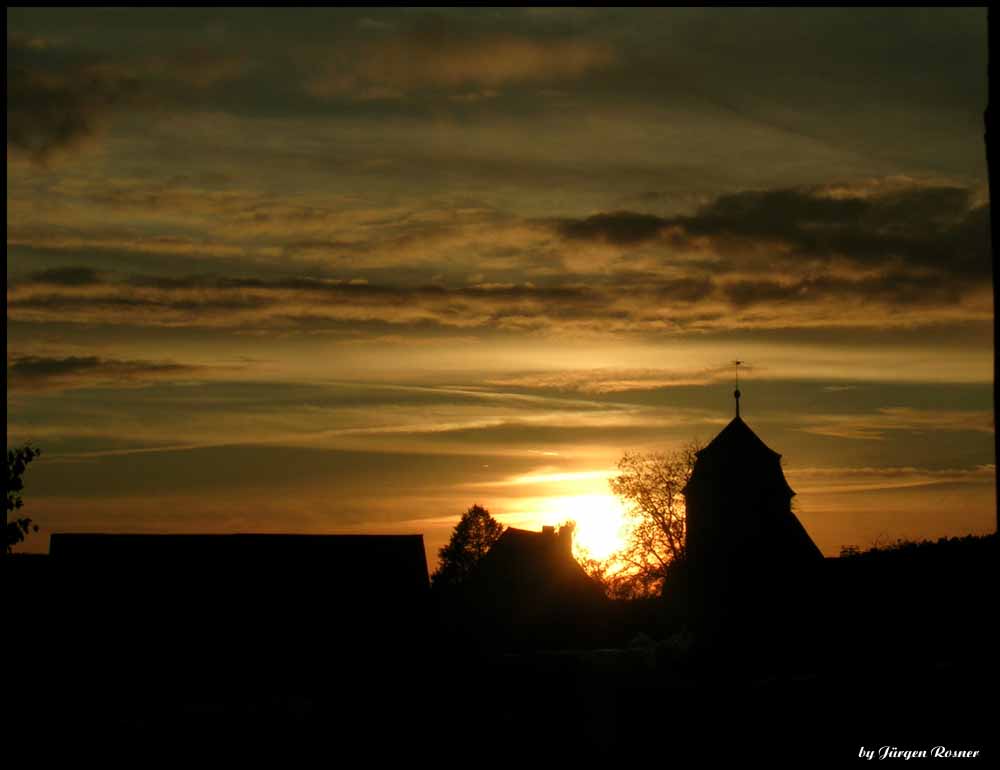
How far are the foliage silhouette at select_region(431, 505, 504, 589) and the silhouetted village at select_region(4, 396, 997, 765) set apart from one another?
46097 mm

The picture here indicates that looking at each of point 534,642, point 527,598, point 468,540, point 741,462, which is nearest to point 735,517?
point 741,462

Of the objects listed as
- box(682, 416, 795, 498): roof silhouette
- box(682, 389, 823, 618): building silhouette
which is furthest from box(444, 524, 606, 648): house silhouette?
box(682, 416, 795, 498): roof silhouette

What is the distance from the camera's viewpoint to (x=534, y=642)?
62.0 metres

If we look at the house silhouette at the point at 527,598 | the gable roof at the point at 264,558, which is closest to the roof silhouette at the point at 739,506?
the house silhouette at the point at 527,598

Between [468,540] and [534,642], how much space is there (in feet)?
185

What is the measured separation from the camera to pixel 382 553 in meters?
48.5

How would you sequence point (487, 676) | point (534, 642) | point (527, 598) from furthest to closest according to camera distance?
point (527, 598)
point (534, 642)
point (487, 676)

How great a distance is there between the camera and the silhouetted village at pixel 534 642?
17047 millimetres

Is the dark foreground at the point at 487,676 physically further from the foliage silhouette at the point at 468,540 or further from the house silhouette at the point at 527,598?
the foliage silhouette at the point at 468,540

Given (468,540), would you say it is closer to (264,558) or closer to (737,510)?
(737,510)

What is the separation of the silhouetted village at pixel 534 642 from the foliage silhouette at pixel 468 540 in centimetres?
4610

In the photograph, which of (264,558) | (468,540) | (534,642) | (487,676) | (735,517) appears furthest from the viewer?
(468,540)

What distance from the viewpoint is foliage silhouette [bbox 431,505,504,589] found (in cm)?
11706

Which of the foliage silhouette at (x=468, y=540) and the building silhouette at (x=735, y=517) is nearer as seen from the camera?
the building silhouette at (x=735, y=517)
